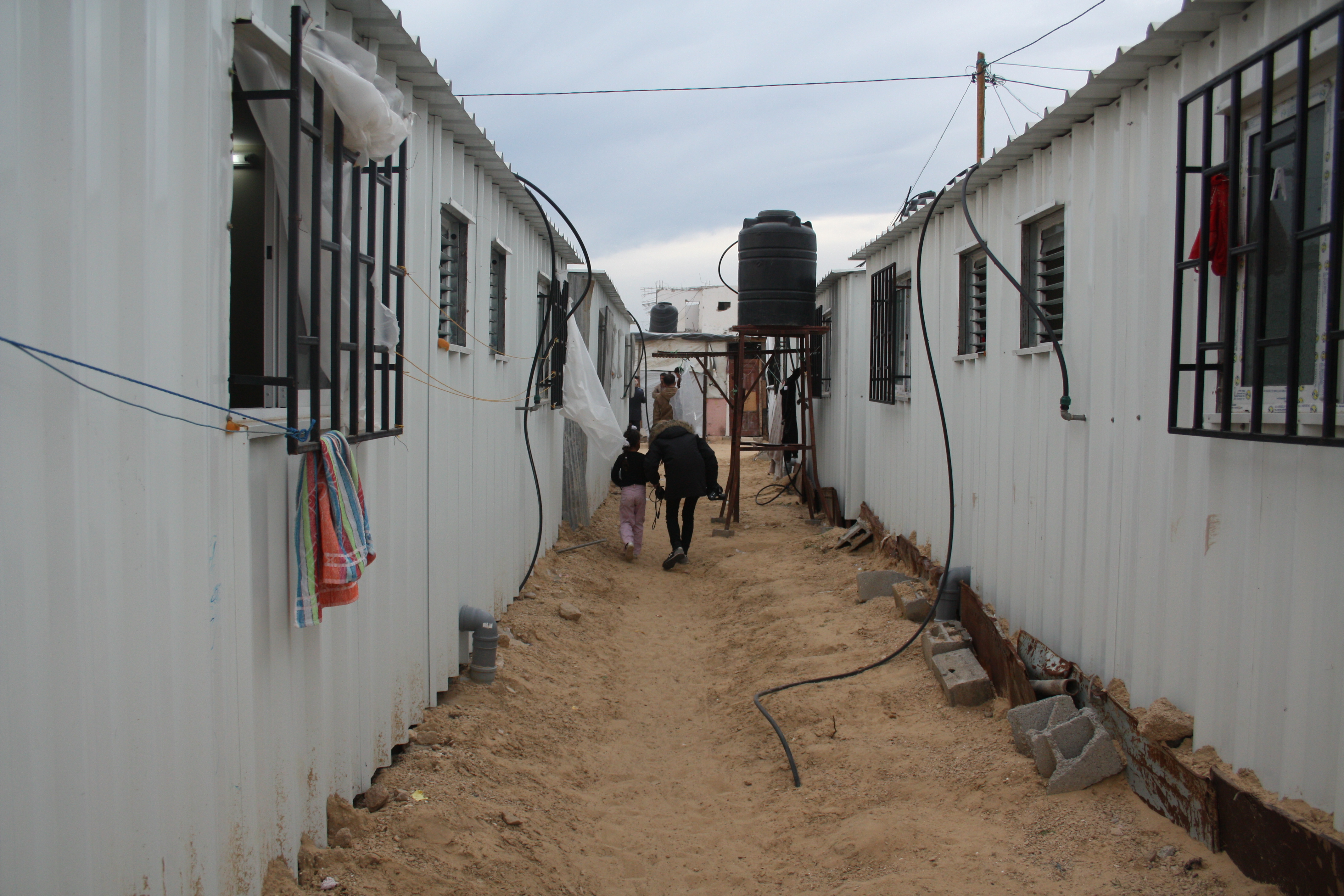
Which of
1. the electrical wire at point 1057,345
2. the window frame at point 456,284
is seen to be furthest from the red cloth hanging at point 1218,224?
the window frame at point 456,284

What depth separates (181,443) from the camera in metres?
2.35

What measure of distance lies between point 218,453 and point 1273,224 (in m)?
3.48

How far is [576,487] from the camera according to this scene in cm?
1076

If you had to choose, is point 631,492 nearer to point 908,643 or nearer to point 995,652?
point 908,643

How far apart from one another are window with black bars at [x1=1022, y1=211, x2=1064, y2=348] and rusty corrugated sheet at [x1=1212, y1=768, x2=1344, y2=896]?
2.68m

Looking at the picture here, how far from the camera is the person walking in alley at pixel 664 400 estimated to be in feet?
40.9

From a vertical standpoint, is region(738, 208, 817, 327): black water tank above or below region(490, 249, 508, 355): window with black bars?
above

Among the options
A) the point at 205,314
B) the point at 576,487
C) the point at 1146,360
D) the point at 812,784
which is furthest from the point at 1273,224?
the point at 576,487

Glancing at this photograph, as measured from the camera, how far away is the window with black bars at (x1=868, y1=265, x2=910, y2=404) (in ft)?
29.2

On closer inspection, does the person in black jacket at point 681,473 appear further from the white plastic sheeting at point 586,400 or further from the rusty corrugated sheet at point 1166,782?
the rusty corrugated sheet at point 1166,782

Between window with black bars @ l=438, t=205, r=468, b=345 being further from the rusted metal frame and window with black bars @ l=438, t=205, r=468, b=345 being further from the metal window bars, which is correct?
the rusted metal frame

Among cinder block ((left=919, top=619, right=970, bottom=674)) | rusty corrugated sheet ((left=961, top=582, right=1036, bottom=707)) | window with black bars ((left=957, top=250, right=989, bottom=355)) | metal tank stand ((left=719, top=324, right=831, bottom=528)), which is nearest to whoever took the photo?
rusty corrugated sheet ((left=961, top=582, right=1036, bottom=707))

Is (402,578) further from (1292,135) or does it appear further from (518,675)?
(1292,135)

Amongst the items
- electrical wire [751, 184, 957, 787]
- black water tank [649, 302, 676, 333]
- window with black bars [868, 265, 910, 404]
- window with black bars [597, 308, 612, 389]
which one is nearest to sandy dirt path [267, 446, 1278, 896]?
electrical wire [751, 184, 957, 787]
